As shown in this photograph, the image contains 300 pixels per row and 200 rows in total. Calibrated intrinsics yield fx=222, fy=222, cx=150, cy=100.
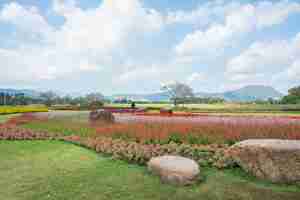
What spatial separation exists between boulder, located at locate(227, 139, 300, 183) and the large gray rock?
1.33m

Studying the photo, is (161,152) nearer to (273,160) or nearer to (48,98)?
(273,160)

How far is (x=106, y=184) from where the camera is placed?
4.51m

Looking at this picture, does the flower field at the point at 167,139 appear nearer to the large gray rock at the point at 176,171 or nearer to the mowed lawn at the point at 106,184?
the mowed lawn at the point at 106,184

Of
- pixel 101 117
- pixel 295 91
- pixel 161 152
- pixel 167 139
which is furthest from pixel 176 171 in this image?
pixel 295 91

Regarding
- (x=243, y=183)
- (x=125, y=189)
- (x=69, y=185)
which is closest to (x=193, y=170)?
(x=243, y=183)

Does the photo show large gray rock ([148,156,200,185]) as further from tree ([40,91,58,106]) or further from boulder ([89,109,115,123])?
tree ([40,91,58,106])

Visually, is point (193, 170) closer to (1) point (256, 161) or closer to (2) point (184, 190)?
(2) point (184, 190)

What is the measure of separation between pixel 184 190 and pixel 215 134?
3793 millimetres

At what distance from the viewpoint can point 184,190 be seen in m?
4.23

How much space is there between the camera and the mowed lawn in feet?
A: 13.3

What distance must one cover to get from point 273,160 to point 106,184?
3.53m

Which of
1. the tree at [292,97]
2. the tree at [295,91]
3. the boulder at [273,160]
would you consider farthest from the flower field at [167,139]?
the tree at [295,91]

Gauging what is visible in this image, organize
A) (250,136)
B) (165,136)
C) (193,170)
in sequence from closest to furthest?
(193,170) < (250,136) < (165,136)

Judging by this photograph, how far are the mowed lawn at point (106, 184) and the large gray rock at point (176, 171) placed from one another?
14 cm
